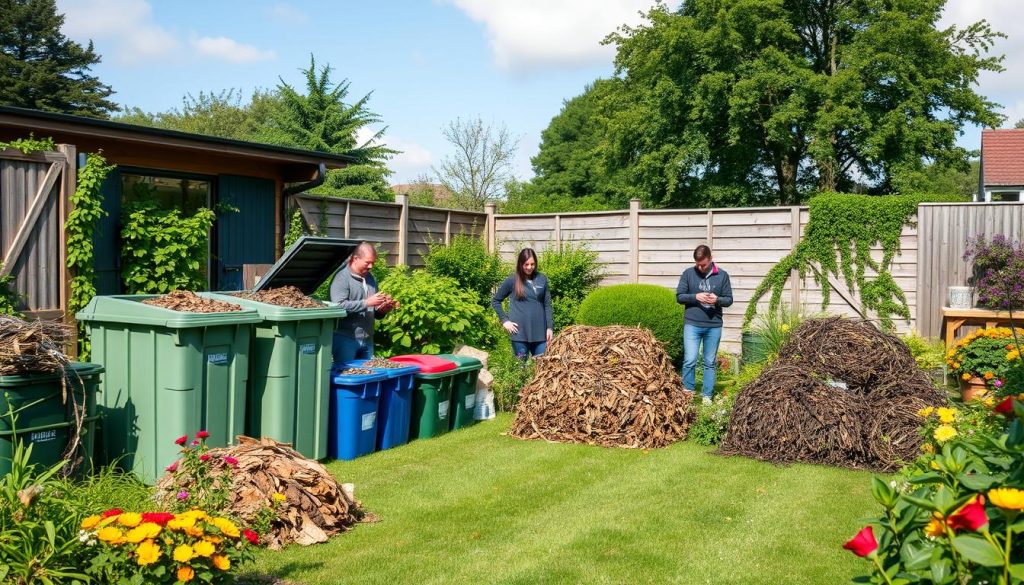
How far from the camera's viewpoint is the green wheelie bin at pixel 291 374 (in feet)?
22.2

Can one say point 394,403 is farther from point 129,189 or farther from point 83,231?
point 129,189

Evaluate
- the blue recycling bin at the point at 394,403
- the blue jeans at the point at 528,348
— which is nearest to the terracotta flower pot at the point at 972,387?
the blue jeans at the point at 528,348

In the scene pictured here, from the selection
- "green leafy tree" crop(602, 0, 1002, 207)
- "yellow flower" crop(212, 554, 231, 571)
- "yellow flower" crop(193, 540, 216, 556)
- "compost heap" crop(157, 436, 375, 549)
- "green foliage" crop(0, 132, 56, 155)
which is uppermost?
"green leafy tree" crop(602, 0, 1002, 207)

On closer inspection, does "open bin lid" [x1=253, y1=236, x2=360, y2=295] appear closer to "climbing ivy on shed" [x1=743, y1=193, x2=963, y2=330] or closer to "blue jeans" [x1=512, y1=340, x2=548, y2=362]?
"blue jeans" [x1=512, y1=340, x2=548, y2=362]

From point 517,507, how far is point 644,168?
23213 millimetres

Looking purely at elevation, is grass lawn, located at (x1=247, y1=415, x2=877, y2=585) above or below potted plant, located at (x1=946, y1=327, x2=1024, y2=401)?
below

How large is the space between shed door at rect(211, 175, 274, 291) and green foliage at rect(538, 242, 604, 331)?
4721mm

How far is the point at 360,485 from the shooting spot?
6414 millimetres

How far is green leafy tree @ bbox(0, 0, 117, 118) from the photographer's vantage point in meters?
36.4

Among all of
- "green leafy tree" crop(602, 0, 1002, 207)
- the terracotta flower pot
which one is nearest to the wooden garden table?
the terracotta flower pot

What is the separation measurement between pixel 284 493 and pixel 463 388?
3.81 m

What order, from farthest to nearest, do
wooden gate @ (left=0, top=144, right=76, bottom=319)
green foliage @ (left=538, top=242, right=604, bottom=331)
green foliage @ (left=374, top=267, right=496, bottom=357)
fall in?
green foliage @ (left=538, top=242, right=604, bottom=331) → green foliage @ (left=374, top=267, right=496, bottom=357) → wooden gate @ (left=0, top=144, right=76, bottom=319)

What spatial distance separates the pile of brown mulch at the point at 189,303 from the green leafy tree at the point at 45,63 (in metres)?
34.4

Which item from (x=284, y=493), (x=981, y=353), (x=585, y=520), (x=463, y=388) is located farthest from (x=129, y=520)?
(x=981, y=353)
